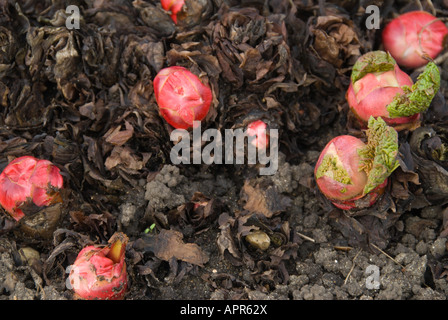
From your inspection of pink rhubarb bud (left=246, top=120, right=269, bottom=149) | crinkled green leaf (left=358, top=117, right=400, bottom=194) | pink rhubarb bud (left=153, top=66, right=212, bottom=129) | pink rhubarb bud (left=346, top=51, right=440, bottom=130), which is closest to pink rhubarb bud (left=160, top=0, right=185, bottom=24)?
pink rhubarb bud (left=153, top=66, right=212, bottom=129)

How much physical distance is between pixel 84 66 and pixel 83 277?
4.89 ft

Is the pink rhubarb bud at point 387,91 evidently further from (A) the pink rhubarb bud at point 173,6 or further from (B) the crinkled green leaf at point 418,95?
(A) the pink rhubarb bud at point 173,6

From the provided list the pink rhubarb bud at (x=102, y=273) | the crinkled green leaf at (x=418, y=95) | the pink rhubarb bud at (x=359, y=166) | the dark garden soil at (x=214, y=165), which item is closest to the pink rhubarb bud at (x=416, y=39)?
the dark garden soil at (x=214, y=165)

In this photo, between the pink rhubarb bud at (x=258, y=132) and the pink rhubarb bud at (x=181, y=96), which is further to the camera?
the pink rhubarb bud at (x=258, y=132)

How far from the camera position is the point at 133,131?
10.5 feet

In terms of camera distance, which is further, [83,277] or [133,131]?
[133,131]

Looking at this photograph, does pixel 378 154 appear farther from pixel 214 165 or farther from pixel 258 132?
pixel 214 165

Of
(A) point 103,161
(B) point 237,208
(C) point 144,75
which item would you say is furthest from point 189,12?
(B) point 237,208

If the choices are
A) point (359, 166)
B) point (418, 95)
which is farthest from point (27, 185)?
point (418, 95)

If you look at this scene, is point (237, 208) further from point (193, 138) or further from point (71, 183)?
point (71, 183)

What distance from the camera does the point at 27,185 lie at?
291cm

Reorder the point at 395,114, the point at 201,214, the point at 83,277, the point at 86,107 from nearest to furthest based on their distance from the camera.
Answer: the point at 83,277 < the point at 395,114 < the point at 201,214 < the point at 86,107

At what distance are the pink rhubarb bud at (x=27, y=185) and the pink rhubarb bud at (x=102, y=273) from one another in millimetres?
501

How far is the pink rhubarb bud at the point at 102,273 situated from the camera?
258 centimetres
